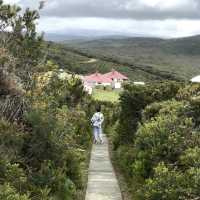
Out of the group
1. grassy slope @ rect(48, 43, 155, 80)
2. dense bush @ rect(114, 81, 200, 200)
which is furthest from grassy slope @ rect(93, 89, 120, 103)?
dense bush @ rect(114, 81, 200, 200)

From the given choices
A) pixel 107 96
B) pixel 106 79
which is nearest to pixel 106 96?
pixel 107 96

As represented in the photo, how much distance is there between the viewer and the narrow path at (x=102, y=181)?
500 inches

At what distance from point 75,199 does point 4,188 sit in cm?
434

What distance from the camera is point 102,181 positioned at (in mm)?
14609

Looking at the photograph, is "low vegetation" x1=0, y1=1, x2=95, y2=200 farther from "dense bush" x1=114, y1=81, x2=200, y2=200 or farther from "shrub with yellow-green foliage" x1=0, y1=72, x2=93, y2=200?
"dense bush" x1=114, y1=81, x2=200, y2=200

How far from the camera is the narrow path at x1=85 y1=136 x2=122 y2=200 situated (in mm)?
12711

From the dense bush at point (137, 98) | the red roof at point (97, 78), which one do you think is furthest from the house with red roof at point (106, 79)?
the dense bush at point (137, 98)

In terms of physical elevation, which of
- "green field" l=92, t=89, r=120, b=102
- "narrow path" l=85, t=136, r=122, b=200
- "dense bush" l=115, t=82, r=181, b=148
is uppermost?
"dense bush" l=115, t=82, r=181, b=148

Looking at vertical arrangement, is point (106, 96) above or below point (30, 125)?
below

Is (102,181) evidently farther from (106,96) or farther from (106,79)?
(106,79)

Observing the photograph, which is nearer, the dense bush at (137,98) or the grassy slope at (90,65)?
the dense bush at (137,98)

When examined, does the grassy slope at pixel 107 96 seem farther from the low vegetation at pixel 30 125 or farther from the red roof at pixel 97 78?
the low vegetation at pixel 30 125

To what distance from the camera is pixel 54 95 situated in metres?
13.1

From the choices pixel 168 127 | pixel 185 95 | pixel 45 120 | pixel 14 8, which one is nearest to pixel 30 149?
pixel 45 120
